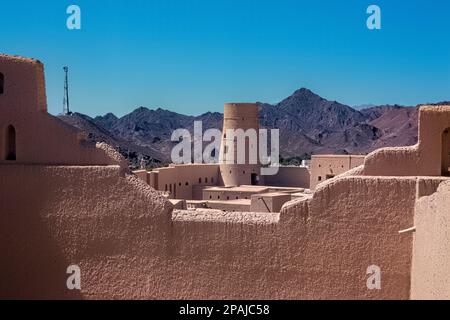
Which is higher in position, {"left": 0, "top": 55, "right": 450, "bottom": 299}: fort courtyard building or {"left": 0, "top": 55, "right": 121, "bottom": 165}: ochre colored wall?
{"left": 0, "top": 55, "right": 121, "bottom": 165}: ochre colored wall

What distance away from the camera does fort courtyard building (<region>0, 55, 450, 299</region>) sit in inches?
355

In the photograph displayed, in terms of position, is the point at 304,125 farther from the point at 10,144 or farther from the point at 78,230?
the point at 78,230

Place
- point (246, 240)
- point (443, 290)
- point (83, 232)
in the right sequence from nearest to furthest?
point (443, 290) < point (246, 240) < point (83, 232)

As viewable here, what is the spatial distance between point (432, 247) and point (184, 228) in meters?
3.94

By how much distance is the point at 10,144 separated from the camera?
1079 cm

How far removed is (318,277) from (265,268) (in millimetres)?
856

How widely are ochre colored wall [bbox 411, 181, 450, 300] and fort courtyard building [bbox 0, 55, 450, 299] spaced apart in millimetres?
43

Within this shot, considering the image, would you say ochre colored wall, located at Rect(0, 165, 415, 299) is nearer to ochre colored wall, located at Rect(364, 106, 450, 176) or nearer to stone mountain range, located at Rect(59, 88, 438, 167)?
ochre colored wall, located at Rect(364, 106, 450, 176)

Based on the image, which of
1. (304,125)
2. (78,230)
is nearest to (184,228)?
(78,230)

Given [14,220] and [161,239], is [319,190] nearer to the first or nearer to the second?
[161,239]

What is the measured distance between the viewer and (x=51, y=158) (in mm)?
10406

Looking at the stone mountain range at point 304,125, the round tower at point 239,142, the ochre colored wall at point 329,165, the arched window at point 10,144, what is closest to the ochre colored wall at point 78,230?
the arched window at point 10,144

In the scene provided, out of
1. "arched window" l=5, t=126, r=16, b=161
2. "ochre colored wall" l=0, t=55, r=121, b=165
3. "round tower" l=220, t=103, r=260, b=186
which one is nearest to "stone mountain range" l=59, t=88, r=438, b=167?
"round tower" l=220, t=103, r=260, b=186

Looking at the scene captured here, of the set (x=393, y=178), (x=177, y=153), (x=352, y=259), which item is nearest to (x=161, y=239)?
(x=352, y=259)
